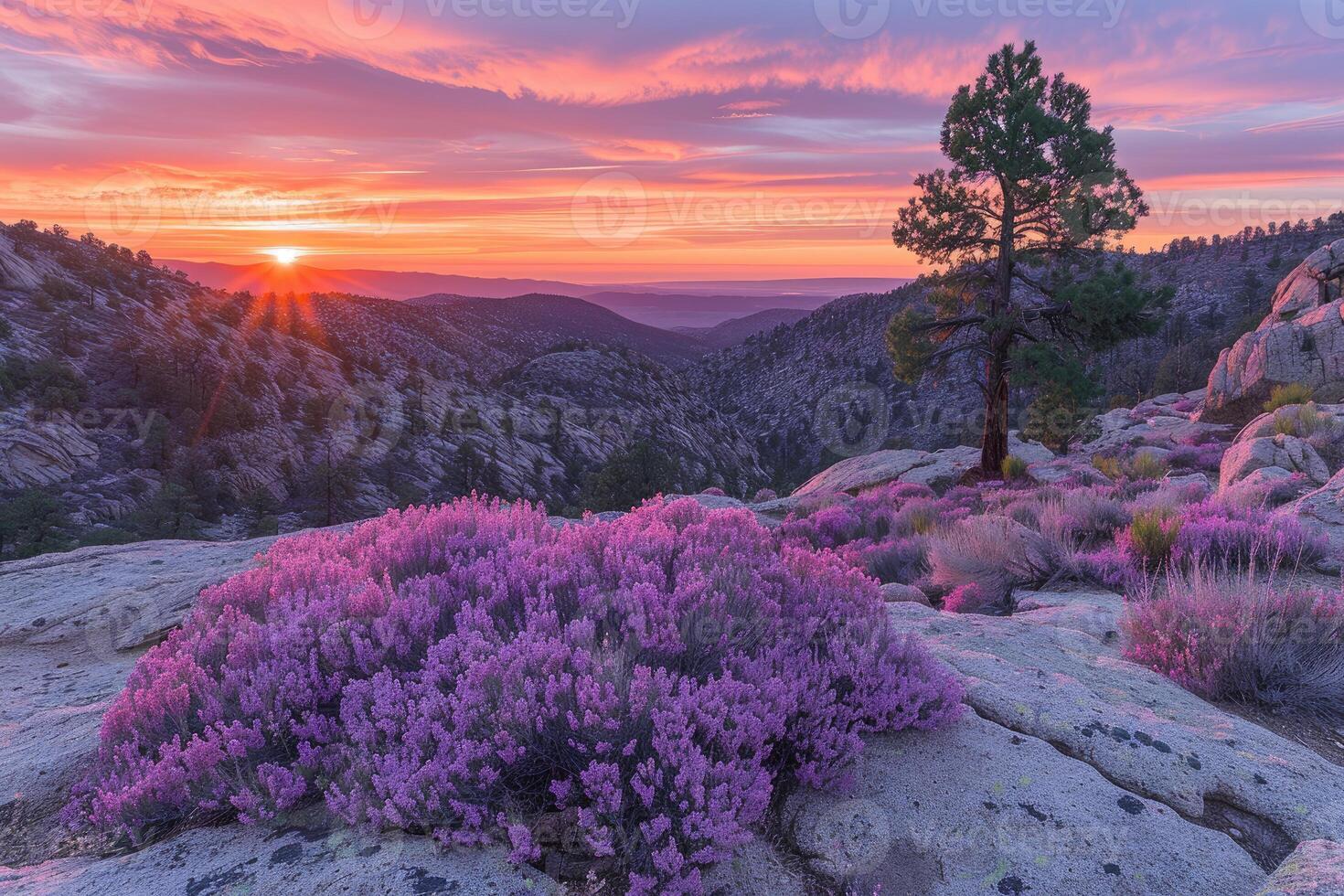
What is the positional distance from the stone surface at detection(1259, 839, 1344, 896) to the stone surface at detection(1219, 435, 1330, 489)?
409 inches

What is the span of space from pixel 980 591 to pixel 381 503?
87.8 ft

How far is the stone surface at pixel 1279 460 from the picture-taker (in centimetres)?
1075

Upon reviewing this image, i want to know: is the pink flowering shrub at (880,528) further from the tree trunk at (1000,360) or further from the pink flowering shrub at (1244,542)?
the tree trunk at (1000,360)

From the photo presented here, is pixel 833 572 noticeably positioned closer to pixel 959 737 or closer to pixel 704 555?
pixel 704 555

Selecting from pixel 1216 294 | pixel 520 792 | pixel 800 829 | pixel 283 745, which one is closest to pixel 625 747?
pixel 520 792

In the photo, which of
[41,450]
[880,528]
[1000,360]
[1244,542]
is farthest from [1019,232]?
[41,450]

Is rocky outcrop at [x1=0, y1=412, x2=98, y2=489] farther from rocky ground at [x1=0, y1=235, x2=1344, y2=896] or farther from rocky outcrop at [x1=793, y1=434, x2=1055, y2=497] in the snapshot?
rocky outcrop at [x1=793, y1=434, x2=1055, y2=497]

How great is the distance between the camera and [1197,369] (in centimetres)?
6075

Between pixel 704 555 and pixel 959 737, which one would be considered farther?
pixel 704 555

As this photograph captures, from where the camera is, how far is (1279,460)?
11.0 m

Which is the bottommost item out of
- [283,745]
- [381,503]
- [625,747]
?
[381,503]

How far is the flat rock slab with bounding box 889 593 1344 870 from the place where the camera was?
2.72m

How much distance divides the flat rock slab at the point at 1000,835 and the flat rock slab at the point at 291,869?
1145mm

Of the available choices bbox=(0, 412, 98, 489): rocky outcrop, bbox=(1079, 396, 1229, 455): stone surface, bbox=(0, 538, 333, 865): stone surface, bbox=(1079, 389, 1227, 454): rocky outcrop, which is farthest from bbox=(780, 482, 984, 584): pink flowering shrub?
bbox=(0, 412, 98, 489): rocky outcrop
